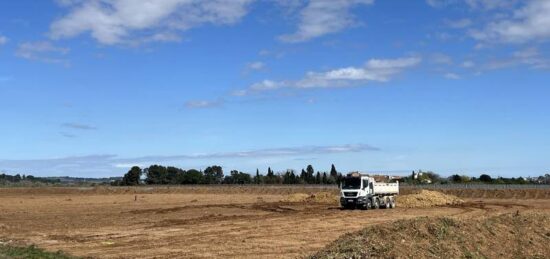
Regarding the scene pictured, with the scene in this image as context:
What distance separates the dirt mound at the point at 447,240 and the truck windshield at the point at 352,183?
27264mm

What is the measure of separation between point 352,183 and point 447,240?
31249 mm

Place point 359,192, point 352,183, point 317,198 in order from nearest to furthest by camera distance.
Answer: point 359,192, point 352,183, point 317,198

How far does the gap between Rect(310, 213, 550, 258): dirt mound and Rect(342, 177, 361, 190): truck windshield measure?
27.3 metres

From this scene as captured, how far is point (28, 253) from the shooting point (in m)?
20.7

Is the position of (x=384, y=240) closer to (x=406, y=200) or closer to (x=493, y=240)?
(x=493, y=240)

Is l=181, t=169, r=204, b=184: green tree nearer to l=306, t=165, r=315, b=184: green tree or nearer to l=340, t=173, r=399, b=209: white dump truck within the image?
l=306, t=165, r=315, b=184: green tree

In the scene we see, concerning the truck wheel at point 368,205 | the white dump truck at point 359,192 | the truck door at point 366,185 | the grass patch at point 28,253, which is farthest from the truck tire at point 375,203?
the grass patch at point 28,253

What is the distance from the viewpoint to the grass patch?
19.7 m

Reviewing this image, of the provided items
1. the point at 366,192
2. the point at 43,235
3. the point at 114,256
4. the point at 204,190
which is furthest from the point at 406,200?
the point at 204,190

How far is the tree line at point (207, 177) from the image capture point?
172m

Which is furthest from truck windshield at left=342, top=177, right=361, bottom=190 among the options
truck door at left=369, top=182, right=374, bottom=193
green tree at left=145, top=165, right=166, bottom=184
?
green tree at left=145, top=165, right=166, bottom=184

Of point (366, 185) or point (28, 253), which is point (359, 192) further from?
point (28, 253)

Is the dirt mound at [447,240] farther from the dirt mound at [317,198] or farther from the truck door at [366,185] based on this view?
the dirt mound at [317,198]

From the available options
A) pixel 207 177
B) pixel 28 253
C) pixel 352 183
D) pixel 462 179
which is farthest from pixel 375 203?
pixel 207 177
